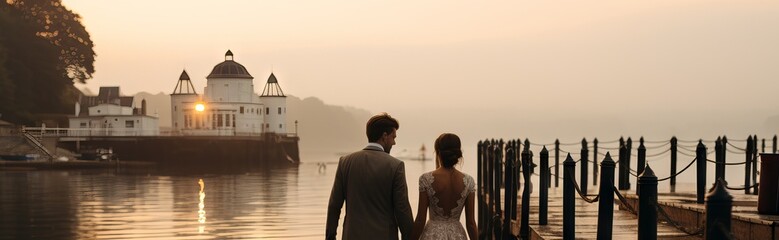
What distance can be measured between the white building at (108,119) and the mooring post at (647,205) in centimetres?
7678

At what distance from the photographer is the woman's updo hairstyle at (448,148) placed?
25.0 feet

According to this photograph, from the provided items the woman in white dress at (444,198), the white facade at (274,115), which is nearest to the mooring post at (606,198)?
the woman in white dress at (444,198)

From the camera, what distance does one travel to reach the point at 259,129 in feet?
309

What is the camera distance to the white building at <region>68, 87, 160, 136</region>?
8312 cm

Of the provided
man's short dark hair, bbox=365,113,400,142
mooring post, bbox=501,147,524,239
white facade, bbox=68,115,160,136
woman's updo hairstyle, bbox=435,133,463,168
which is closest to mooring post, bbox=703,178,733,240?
woman's updo hairstyle, bbox=435,133,463,168

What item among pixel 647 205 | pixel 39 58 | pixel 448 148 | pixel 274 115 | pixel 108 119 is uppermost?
pixel 39 58

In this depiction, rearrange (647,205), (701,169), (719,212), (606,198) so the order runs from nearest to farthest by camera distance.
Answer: (719,212), (647,205), (606,198), (701,169)

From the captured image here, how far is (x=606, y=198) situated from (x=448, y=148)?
2174 mm

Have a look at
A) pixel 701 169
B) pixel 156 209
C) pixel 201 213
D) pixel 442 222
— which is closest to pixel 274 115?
pixel 156 209

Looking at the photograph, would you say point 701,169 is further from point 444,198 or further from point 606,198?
point 444,198

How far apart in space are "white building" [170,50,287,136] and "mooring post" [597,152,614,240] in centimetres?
8059

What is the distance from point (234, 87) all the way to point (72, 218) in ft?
220

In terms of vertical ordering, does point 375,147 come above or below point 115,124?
above

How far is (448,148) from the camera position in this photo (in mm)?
7641
